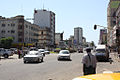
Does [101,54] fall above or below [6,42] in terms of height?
below

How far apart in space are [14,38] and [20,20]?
7739 millimetres

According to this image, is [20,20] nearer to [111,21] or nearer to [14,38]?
[14,38]

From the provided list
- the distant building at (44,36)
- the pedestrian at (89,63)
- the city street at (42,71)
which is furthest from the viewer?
the distant building at (44,36)

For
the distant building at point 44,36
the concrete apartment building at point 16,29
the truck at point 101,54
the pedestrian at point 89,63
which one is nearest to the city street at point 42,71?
the pedestrian at point 89,63

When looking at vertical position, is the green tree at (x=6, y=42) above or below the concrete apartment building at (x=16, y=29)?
below

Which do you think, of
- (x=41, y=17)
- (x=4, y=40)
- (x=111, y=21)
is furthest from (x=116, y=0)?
(x=4, y=40)

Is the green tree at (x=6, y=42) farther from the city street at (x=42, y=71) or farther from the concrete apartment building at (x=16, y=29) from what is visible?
the city street at (x=42, y=71)

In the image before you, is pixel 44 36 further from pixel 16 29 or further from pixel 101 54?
pixel 101 54

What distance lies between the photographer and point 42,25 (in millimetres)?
129500

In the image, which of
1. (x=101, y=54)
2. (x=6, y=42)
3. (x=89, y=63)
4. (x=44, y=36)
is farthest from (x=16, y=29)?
(x=89, y=63)

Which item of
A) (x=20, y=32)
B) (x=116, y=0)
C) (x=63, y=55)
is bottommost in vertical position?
(x=63, y=55)

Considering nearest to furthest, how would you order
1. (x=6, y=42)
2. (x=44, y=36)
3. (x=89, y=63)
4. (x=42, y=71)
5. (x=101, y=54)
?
(x=89, y=63)
(x=42, y=71)
(x=101, y=54)
(x=6, y=42)
(x=44, y=36)

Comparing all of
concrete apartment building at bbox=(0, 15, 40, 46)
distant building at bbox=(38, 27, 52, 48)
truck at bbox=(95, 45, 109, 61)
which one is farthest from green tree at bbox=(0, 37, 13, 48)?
truck at bbox=(95, 45, 109, 61)

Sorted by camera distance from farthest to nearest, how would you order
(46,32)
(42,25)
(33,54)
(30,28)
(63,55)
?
(42,25) < (46,32) < (30,28) < (63,55) < (33,54)
